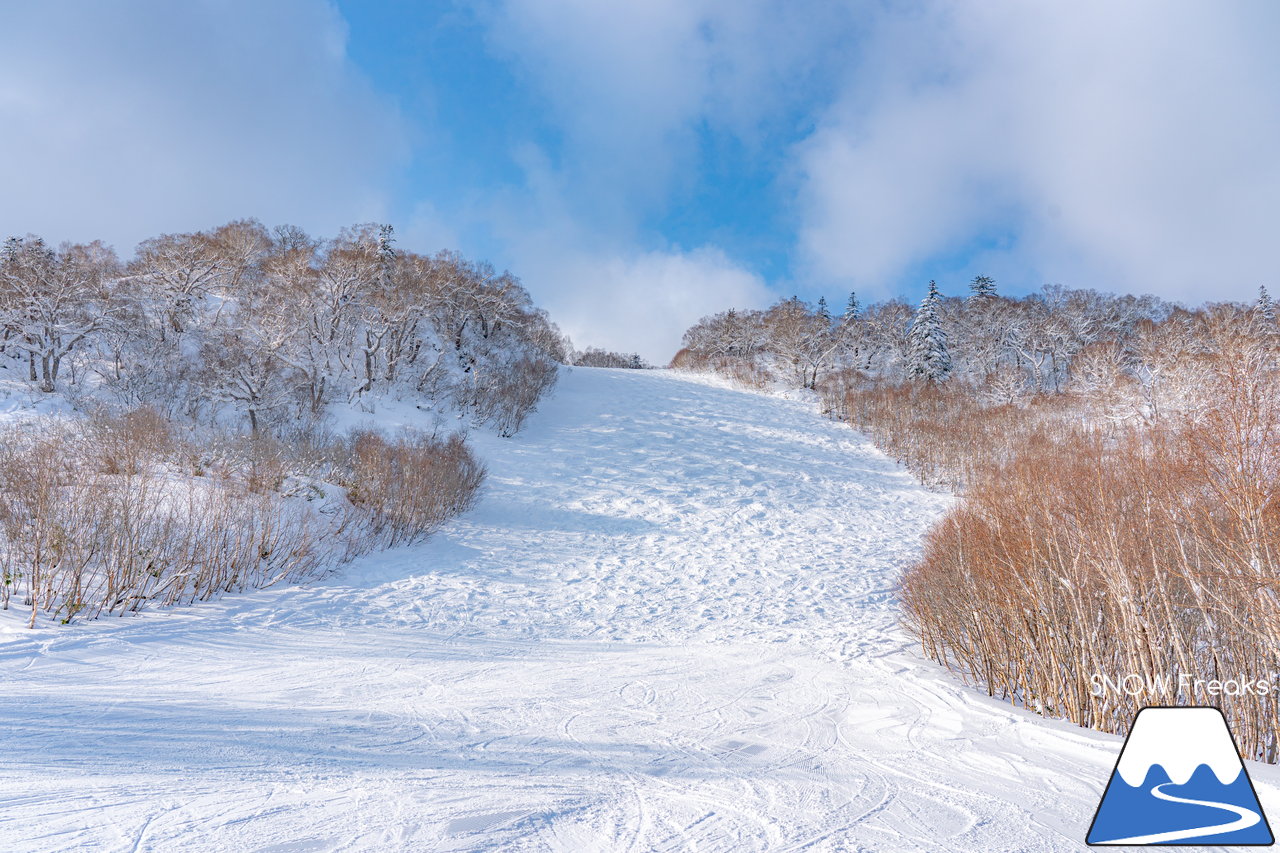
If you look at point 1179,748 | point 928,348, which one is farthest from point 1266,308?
point 1179,748

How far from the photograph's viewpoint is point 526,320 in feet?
104

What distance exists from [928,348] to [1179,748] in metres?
36.6

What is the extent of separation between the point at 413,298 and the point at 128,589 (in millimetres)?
18232

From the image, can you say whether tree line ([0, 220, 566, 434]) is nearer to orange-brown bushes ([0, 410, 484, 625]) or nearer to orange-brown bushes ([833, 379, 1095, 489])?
orange-brown bushes ([0, 410, 484, 625])

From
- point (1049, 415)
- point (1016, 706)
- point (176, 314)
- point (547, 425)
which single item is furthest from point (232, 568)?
point (1049, 415)

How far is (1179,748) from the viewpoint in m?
3.29

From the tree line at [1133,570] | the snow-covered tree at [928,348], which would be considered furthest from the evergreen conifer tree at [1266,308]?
the tree line at [1133,570]

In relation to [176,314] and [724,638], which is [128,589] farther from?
[176,314]

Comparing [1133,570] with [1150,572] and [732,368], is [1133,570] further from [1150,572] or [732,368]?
[732,368]

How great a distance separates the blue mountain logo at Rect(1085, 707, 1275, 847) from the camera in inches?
117

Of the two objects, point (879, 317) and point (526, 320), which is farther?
point (879, 317)

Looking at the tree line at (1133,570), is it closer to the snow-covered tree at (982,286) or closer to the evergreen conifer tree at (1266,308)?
the evergreen conifer tree at (1266,308)

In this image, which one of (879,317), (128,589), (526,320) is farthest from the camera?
(879,317)

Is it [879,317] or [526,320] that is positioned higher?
[879,317]
